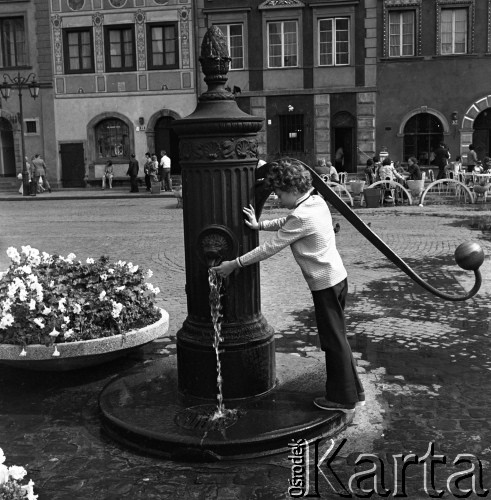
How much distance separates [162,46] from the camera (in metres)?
31.3

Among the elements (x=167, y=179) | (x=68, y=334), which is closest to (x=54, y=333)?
(x=68, y=334)

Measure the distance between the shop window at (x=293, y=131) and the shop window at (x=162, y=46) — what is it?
516cm

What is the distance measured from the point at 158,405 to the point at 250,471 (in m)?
0.94

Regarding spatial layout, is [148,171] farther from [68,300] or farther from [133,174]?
[68,300]

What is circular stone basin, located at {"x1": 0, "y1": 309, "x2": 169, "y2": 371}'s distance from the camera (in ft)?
16.7

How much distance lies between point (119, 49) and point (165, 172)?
22.6 feet

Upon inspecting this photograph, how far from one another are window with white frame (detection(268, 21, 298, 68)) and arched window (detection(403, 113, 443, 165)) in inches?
214

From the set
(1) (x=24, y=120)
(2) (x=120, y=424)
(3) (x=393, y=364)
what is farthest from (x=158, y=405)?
(1) (x=24, y=120)

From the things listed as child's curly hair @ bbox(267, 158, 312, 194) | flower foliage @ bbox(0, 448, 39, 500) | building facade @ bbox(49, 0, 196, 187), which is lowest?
flower foliage @ bbox(0, 448, 39, 500)

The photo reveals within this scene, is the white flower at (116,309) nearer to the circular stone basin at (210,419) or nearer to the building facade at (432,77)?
the circular stone basin at (210,419)

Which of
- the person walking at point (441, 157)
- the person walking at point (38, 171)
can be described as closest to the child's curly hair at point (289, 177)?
the person walking at point (441, 157)

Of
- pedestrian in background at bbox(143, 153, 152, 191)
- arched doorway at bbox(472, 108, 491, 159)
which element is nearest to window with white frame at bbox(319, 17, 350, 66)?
arched doorway at bbox(472, 108, 491, 159)

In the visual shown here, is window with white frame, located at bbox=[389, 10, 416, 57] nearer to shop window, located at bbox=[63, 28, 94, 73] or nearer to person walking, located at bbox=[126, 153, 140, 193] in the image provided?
person walking, located at bbox=[126, 153, 140, 193]

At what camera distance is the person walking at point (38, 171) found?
30102 mm
